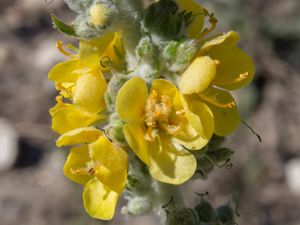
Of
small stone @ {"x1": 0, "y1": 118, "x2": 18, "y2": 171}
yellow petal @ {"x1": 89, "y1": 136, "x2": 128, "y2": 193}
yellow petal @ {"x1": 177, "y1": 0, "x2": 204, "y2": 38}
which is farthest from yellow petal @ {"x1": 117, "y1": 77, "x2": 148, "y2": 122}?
small stone @ {"x1": 0, "y1": 118, "x2": 18, "y2": 171}

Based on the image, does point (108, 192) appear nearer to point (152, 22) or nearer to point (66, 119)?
point (66, 119)

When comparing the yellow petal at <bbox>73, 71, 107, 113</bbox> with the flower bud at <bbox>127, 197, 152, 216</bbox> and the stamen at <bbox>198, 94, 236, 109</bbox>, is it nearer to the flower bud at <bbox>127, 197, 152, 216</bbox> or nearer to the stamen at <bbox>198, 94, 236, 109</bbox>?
the stamen at <bbox>198, 94, 236, 109</bbox>

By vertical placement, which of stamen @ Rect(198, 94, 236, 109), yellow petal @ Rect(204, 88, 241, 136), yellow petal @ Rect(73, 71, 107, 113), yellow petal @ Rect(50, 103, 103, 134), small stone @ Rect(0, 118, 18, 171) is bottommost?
small stone @ Rect(0, 118, 18, 171)

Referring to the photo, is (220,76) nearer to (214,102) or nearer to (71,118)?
(214,102)

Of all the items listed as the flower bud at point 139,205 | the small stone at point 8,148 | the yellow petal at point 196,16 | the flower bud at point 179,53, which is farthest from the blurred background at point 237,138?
the flower bud at point 179,53

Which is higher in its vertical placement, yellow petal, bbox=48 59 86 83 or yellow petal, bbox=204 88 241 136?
yellow petal, bbox=204 88 241 136

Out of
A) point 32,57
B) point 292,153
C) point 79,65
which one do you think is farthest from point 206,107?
point 32,57

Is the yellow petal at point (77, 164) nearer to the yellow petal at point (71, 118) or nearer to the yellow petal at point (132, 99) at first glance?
the yellow petal at point (71, 118)
